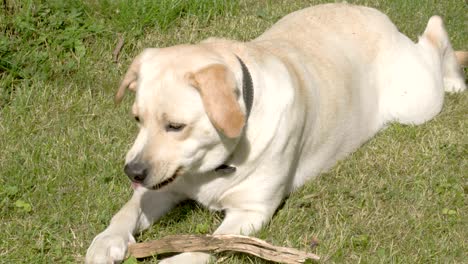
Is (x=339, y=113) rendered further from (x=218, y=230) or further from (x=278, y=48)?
(x=218, y=230)

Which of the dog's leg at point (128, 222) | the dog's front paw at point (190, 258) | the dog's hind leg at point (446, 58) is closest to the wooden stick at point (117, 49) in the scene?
the dog's leg at point (128, 222)

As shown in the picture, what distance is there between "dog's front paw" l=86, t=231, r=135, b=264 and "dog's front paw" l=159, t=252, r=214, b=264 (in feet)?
0.66

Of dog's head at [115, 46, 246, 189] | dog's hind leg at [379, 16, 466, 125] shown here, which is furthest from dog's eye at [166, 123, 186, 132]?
dog's hind leg at [379, 16, 466, 125]

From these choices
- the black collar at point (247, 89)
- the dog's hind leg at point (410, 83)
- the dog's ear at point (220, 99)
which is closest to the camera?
the dog's ear at point (220, 99)

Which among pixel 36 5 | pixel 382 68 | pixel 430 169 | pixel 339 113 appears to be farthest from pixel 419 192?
pixel 36 5

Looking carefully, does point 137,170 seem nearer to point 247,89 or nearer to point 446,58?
point 247,89

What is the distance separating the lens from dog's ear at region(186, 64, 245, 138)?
378 cm

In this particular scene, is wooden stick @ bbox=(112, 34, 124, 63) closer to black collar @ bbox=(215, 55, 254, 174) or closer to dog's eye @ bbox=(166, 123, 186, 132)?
black collar @ bbox=(215, 55, 254, 174)

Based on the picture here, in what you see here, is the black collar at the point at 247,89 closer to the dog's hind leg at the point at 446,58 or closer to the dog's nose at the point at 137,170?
the dog's nose at the point at 137,170

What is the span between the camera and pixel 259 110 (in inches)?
167

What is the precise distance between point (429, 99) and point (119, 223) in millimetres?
2518

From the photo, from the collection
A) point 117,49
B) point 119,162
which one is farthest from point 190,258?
point 117,49

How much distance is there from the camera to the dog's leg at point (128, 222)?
3.91 metres

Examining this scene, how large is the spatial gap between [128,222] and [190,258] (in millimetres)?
446
